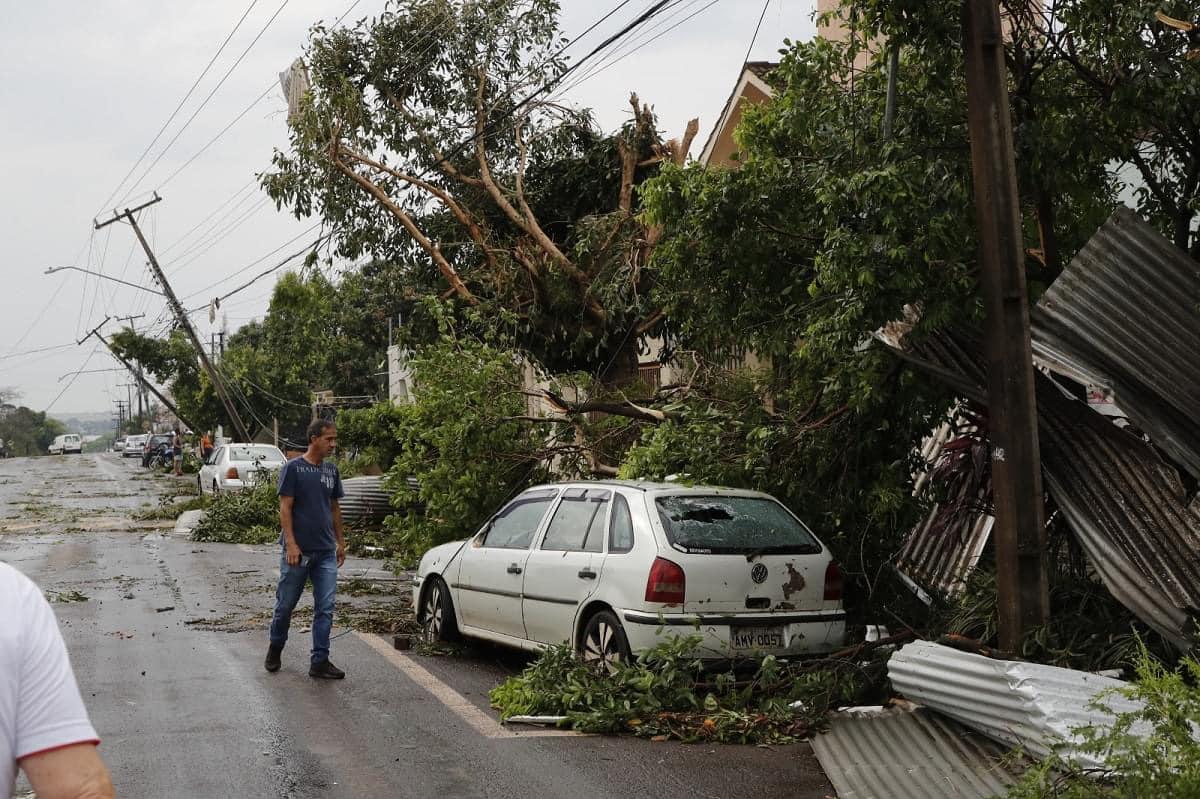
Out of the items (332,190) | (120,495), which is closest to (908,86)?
(332,190)

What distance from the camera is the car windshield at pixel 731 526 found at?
826cm

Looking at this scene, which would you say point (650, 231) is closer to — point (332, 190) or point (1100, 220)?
point (332, 190)

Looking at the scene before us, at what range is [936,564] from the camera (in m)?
9.78

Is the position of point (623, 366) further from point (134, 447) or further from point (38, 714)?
point (134, 447)

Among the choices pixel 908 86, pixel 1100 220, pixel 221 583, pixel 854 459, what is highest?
pixel 908 86

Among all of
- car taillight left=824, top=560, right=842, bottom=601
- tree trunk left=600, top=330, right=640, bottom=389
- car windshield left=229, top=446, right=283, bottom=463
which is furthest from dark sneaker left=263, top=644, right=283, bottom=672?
car windshield left=229, top=446, right=283, bottom=463

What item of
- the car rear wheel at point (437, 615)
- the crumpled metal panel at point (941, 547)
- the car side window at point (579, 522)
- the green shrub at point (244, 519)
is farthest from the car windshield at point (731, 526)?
the green shrub at point (244, 519)

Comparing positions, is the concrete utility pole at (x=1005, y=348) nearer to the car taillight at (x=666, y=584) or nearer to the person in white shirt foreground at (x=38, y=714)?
the car taillight at (x=666, y=584)

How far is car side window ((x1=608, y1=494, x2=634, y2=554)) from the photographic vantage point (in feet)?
27.5

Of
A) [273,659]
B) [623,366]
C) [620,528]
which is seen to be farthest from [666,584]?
[623,366]

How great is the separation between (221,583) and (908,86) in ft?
34.3

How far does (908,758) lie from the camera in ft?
21.8

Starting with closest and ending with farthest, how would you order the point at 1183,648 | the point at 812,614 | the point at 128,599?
the point at 1183,648 < the point at 812,614 < the point at 128,599

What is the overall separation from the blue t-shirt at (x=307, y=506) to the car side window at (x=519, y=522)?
4.02ft
